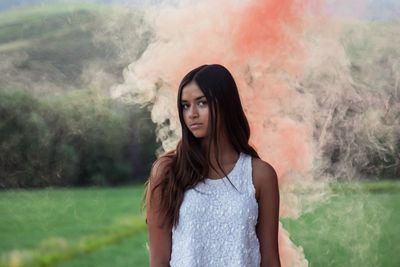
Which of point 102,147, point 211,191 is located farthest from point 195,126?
point 102,147

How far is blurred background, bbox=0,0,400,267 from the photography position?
105 inches

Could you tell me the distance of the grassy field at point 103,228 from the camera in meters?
2.67

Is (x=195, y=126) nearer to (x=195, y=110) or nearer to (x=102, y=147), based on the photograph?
(x=195, y=110)

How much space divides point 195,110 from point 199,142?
0.08m

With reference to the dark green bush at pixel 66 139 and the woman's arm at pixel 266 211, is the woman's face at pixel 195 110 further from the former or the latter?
the dark green bush at pixel 66 139

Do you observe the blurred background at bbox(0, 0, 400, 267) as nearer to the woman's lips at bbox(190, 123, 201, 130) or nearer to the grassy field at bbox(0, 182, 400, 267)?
the grassy field at bbox(0, 182, 400, 267)

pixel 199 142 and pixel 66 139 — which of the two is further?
pixel 66 139

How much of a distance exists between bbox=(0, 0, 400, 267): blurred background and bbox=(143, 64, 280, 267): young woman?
111 centimetres

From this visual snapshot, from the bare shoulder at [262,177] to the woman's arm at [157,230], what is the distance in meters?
0.19

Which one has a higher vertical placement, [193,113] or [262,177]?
[193,113]

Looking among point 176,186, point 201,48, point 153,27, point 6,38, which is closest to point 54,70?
point 6,38

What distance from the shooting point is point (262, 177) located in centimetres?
154

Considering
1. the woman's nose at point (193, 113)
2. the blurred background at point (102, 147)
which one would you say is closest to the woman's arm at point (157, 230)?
the woman's nose at point (193, 113)

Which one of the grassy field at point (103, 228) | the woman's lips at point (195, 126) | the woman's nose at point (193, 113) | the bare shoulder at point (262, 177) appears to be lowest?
the grassy field at point (103, 228)
